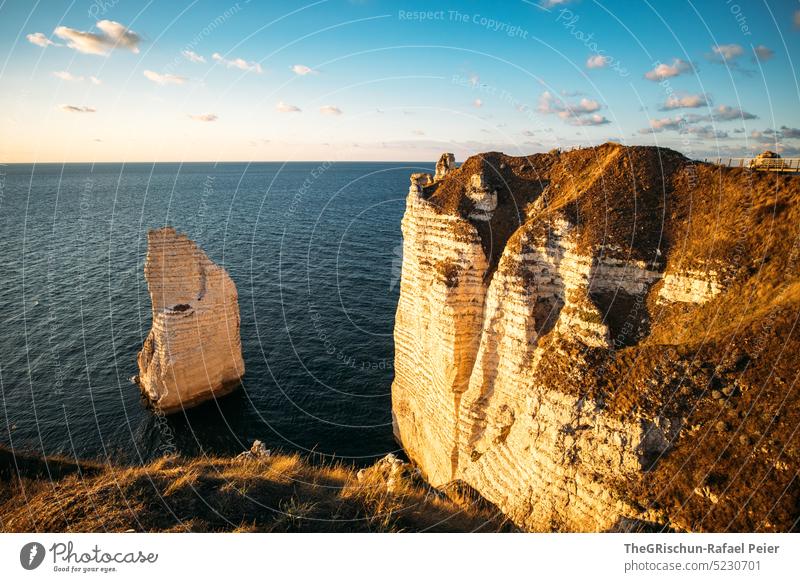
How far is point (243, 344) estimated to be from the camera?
40.3 metres

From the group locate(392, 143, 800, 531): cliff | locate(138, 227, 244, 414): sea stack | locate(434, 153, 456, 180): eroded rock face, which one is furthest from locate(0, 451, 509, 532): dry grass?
locate(434, 153, 456, 180): eroded rock face

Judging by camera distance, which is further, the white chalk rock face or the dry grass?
the white chalk rock face

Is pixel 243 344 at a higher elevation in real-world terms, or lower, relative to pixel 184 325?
lower

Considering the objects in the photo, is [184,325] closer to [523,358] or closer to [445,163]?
[445,163]

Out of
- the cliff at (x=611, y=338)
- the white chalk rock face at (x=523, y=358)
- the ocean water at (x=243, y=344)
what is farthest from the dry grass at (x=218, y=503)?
the ocean water at (x=243, y=344)

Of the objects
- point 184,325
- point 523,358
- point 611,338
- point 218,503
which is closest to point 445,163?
point 523,358

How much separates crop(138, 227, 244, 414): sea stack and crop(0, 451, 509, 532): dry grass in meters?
15.1

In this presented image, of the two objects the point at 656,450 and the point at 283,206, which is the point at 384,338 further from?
the point at 283,206

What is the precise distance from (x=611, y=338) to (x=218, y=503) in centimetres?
1475

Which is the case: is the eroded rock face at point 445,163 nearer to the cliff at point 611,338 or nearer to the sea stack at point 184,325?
the cliff at point 611,338

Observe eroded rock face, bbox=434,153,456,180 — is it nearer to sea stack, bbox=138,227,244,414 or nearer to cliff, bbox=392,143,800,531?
cliff, bbox=392,143,800,531

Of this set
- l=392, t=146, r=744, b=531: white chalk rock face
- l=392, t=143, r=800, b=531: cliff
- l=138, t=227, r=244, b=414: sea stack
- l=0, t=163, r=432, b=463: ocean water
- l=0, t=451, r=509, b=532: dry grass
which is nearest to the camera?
l=0, t=451, r=509, b=532: dry grass

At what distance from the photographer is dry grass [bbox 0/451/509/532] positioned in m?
11.6

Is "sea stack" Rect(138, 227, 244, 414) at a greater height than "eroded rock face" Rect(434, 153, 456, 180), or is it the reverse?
"eroded rock face" Rect(434, 153, 456, 180)
